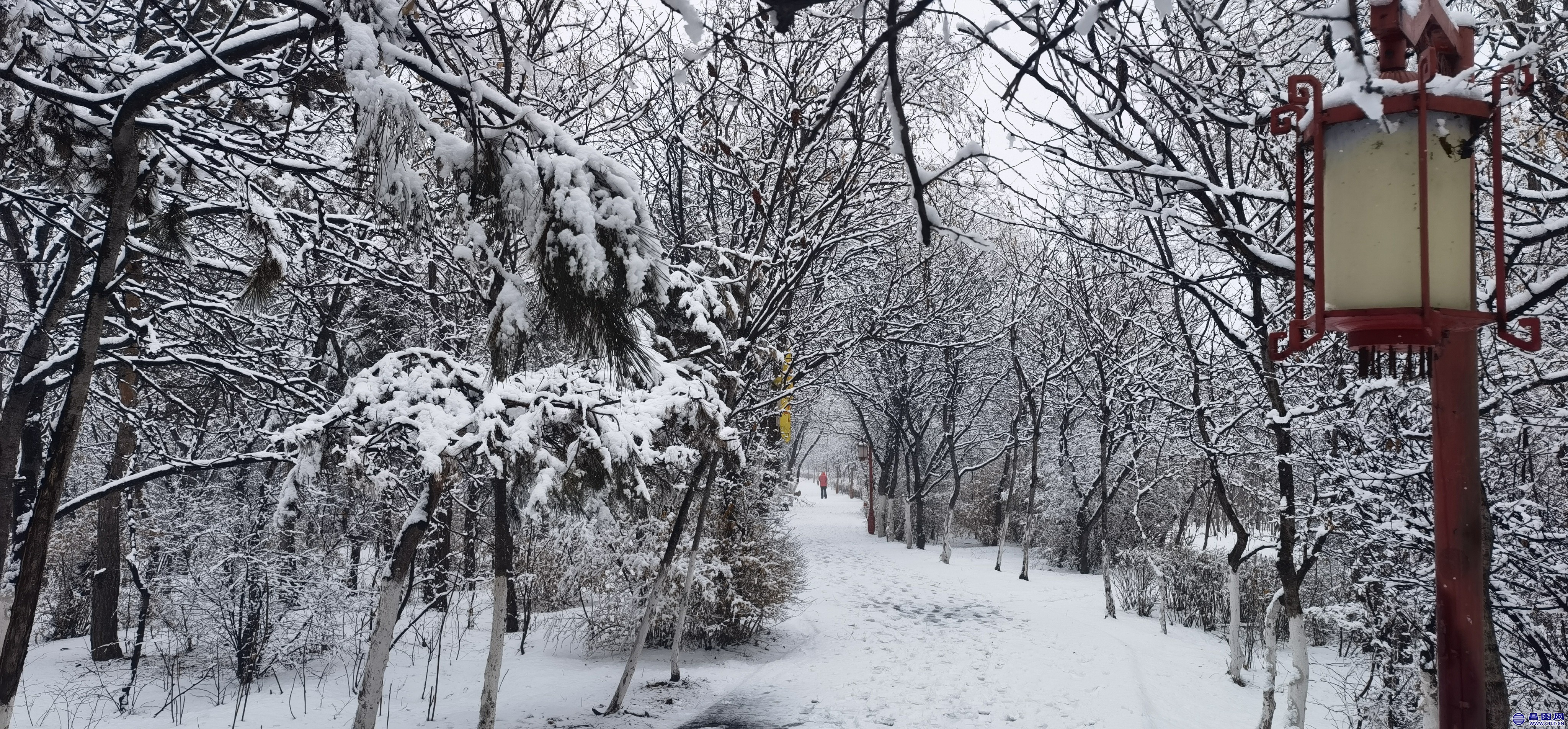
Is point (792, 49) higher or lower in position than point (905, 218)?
higher

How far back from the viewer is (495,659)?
20.5 feet

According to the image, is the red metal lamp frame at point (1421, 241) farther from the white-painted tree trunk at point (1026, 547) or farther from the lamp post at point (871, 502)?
the lamp post at point (871, 502)

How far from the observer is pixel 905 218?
10.1 m

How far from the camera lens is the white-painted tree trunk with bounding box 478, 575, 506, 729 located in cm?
612

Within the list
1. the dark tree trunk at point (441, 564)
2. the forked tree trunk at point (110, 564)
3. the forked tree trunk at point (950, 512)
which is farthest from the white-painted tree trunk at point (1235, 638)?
the forked tree trunk at point (110, 564)

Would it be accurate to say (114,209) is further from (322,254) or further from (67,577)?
(67,577)

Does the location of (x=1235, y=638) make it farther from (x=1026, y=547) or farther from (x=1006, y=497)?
(x=1006, y=497)

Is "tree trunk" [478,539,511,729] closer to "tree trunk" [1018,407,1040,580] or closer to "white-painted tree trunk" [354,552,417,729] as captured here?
"white-painted tree trunk" [354,552,417,729]

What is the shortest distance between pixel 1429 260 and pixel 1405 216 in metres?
0.09

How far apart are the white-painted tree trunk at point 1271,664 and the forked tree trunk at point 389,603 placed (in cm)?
598

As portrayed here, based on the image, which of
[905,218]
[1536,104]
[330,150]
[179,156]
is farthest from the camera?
[905,218]

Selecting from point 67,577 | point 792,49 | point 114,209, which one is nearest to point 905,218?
point 792,49

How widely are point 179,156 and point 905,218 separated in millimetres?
7301

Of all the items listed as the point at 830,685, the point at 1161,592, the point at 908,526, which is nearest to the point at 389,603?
the point at 830,685
